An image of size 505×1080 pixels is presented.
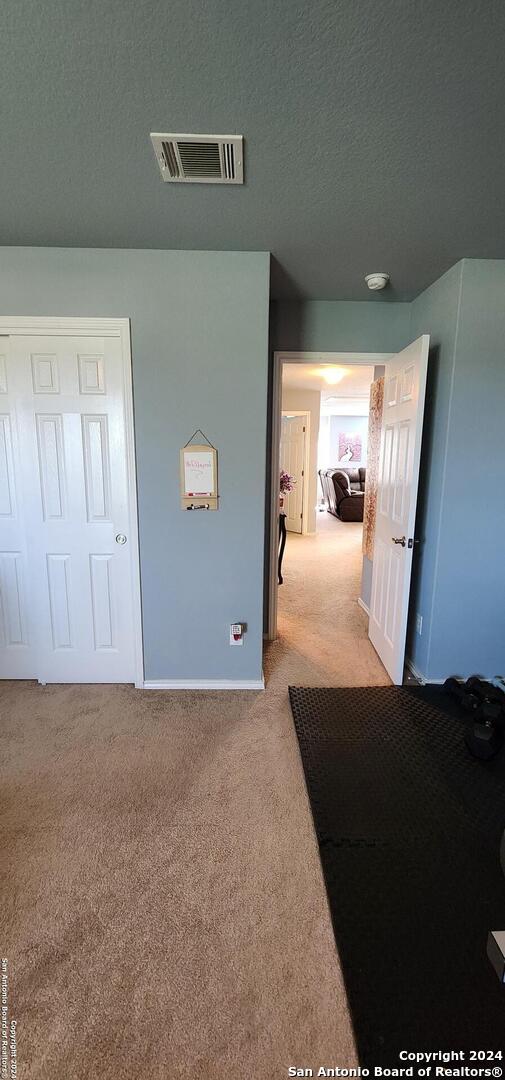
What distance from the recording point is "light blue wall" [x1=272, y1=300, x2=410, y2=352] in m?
2.97

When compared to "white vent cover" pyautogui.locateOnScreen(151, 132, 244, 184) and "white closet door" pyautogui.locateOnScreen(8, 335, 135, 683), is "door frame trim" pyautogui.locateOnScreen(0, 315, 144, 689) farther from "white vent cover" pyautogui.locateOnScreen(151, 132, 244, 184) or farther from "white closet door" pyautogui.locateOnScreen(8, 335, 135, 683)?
"white vent cover" pyautogui.locateOnScreen(151, 132, 244, 184)

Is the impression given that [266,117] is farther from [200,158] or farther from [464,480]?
[464,480]

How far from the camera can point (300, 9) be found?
1047 mm

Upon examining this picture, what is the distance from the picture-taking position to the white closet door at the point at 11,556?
7.99 feet

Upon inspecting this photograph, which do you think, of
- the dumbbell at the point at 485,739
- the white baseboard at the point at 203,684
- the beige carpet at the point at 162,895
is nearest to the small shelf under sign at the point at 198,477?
the white baseboard at the point at 203,684

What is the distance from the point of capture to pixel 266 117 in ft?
4.47

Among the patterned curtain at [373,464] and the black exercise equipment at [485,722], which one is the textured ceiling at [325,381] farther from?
the black exercise equipment at [485,722]

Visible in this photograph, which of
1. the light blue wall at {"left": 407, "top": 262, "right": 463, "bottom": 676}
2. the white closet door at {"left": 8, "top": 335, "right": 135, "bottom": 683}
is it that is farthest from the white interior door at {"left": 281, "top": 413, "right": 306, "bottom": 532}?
the white closet door at {"left": 8, "top": 335, "right": 135, "bottom": 683}

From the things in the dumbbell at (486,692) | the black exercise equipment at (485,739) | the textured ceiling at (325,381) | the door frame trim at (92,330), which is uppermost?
the textured ceiling at (325,381)

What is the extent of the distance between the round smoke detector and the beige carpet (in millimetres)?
2483

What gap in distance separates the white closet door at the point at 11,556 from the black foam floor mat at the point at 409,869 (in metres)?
1.71

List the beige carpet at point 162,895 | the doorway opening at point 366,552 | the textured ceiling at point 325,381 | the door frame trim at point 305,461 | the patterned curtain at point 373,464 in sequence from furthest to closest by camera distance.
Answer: the door frame trim at point 305,461, the textured ceiling at point 325,381, the patterned curtain at point 373,464, the doorway opening at point 366,552, the beige carpet at point 162,895

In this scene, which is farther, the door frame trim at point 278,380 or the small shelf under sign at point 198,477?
the door frame trim at point 278,380

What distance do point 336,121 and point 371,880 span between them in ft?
8.01
